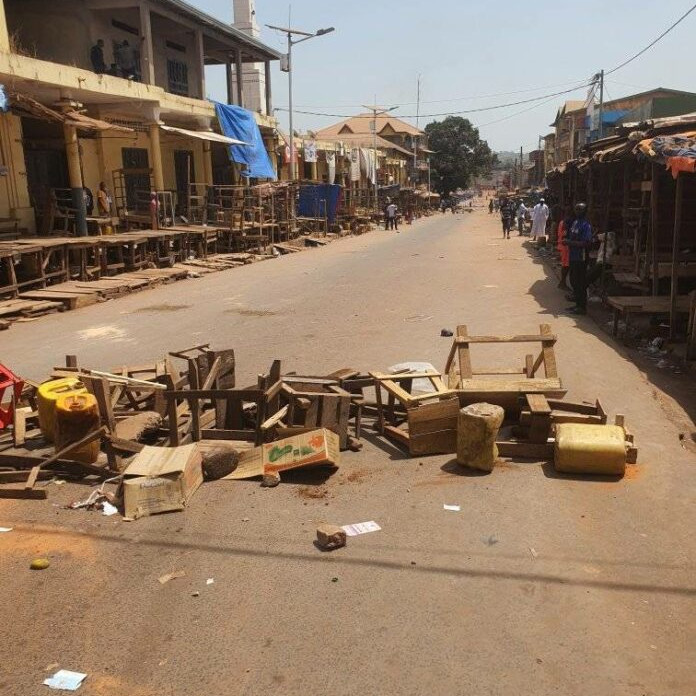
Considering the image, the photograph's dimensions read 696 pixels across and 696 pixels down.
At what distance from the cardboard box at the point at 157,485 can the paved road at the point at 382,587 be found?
0.40ft

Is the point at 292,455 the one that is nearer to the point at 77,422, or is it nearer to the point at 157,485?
the point at 157,485

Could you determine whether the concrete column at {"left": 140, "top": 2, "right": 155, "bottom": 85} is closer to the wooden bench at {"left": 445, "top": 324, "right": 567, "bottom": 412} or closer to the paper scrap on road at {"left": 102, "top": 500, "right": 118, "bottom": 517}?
the wooden bench at {"left": 445, "top": 324, "right": 567, "bottom": 412}

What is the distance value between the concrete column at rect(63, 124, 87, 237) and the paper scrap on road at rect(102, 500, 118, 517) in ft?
47.0

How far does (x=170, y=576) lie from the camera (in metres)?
3.88

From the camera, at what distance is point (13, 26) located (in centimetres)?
2197

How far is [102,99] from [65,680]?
19.5 m

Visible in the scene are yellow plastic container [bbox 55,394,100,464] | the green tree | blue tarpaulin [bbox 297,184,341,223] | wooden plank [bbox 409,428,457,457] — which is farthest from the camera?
the green tree

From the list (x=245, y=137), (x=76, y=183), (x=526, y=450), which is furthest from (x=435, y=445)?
(x=245, y=137)

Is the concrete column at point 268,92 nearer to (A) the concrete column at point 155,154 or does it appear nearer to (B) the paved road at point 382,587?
(A) the concrete column at point 155,154

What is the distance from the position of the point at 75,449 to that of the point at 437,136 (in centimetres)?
9738

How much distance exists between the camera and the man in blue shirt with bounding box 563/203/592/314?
1173cm

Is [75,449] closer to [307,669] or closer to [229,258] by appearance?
[307,669]

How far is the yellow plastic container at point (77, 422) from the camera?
5.30 metres

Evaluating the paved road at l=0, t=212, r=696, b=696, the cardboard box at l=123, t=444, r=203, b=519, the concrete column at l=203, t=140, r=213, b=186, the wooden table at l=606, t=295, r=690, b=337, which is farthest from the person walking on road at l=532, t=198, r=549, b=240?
the cardboard box at l=123, t=444, r=203, b=519
